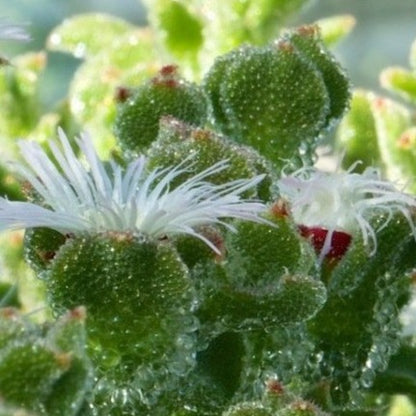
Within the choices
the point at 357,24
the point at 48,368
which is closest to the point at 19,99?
the point at 48,368

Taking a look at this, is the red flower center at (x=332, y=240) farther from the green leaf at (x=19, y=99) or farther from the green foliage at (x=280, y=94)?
the green leaf at (x=19, y=99)

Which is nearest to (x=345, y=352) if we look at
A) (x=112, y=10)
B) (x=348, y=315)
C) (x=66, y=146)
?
(x=348, y=315)

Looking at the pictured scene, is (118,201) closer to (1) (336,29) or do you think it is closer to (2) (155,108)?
(2) (155,108)

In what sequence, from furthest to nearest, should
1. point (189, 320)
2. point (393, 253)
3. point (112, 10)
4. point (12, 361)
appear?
point (112, 10) → point (393, 253) → point (189, 320) → point (12, 361)

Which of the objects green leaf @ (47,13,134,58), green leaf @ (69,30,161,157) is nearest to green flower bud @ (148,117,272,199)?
green leaf @ (69,30,161,157)

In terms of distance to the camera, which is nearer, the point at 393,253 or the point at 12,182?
the point at 393,253

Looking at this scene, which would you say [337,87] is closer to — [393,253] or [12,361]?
[393,253]

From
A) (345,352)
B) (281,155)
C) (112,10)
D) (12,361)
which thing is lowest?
(12,361)

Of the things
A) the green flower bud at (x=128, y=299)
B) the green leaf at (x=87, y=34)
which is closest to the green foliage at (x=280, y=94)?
the green flower bud at (x=128, y=299)
